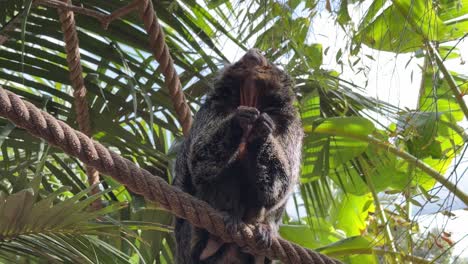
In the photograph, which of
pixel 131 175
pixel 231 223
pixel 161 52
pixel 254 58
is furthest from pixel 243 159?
pixel 131 175

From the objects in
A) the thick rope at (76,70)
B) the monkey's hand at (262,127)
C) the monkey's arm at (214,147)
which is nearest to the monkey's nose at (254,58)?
the monkey's arm at (214,147)

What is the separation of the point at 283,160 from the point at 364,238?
34.0 inches

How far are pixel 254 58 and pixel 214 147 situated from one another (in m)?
0.70

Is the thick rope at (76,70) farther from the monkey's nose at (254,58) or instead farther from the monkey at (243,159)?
the monkey's nose at (254,58)

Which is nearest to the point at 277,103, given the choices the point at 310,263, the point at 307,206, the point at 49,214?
the point at 307,206

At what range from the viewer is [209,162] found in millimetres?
3834

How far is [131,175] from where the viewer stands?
115 inches

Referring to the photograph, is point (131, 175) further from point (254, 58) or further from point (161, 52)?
point (254, 58)

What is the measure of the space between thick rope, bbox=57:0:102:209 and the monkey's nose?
104 centimetres

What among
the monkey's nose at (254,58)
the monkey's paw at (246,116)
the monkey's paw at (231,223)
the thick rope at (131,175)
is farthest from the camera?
the monkey's nose at (254,58)

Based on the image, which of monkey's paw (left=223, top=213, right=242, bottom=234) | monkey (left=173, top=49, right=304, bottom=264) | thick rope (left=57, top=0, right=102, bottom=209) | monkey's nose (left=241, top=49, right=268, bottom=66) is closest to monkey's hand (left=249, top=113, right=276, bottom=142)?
monkey (left=173, top=49, right=304, bottom=264)

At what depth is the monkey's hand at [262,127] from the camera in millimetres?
3650

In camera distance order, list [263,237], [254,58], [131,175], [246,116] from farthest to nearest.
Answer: [254,58], [246,116], [263,237], [131,175]

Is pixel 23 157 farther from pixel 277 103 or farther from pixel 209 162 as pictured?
pixel 277 103
